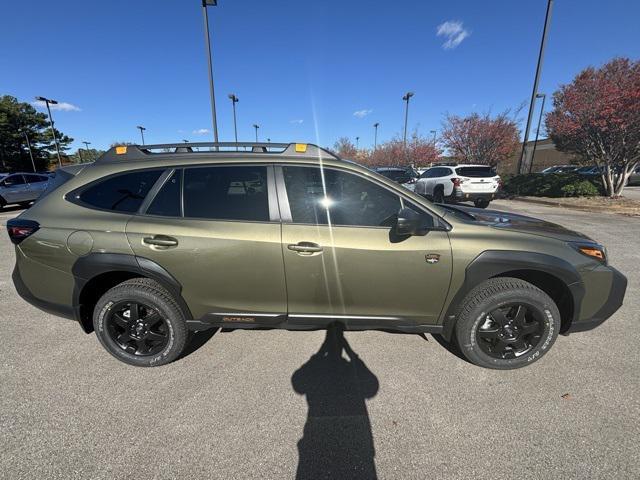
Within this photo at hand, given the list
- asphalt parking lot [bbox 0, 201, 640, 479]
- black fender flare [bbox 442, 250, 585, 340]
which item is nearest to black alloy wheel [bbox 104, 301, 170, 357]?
asphalt parking lot [bbox 0, 201, 640, 479]

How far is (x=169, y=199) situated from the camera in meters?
2.38

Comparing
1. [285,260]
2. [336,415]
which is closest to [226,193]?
[285,260]

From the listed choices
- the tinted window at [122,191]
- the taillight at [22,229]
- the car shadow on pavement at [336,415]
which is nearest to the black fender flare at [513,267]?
the car shadow on pavement at [336,415]

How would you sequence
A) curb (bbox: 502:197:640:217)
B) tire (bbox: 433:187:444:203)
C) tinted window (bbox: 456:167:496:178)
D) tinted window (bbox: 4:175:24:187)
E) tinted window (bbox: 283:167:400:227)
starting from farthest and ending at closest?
tire (bbox: 433:187:444:203) → tinted window (bbox: 4:175:24:187) → tinted window (bbox: 456:167:496:178) → curb (bbox: 502:197:640:217) → tinted window (bbox: 283:167:400:227)

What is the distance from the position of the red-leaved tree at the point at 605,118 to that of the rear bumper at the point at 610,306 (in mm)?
12507

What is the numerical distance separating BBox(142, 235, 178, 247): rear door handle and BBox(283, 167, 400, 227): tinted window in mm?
930

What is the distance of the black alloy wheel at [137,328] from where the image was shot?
96.8 inches

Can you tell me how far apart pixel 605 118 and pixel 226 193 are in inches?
580

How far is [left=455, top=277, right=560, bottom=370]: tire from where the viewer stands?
2334 millimetres

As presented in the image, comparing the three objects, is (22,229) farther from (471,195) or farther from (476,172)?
(476,172)

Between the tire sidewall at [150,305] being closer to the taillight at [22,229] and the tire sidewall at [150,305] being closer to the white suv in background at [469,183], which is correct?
the taillight at [22,229]

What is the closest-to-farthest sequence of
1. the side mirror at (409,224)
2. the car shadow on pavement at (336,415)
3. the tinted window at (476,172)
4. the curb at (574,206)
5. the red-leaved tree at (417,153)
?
the car shadow on pavement at (336,415)
the side mirror at (409,224)
the curb at (574,206)
the tinted window at (476,172)
the red-leaved tree at (417,153)

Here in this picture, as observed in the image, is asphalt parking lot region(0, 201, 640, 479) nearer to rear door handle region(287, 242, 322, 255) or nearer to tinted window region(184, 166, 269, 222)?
rear door handle region(287, 242, 322, 255)

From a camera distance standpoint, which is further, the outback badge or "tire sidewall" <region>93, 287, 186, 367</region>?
"tire sidewall" <region>93, 287, 186, 367</region>
